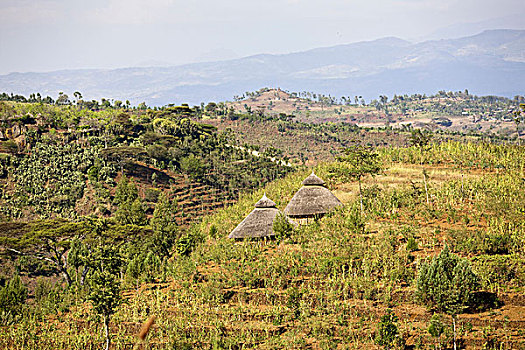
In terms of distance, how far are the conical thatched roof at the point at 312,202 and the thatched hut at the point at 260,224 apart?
37.6 inches

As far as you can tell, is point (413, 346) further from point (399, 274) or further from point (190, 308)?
point (190, 308)

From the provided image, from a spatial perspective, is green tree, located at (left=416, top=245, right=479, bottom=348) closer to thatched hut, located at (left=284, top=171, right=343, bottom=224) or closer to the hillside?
thatched hut, located at (left=284, top=171, right=343, bottom=224)

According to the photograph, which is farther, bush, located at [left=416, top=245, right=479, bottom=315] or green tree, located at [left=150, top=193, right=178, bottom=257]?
green tree, located at [left=150, top=193, right=178, bottom=257]

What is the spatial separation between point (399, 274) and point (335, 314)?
10.3 ft

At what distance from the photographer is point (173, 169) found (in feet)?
181

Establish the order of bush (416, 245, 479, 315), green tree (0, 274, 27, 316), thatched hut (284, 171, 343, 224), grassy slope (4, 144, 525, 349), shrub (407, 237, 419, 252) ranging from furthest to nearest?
thatched hut (284, 171, 343, 224) < green tree (0, 274, 27, 316) < shrub (407, 237, 419, 252) < grassy slope (4, 144, 525, 349) < bush (416, 245, 479, 315)

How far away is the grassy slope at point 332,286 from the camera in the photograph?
1342cm

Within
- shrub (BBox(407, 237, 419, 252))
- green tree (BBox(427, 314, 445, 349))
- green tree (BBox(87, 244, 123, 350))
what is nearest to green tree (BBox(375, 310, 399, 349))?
green tree (BBox(427, 314, 445, 349))

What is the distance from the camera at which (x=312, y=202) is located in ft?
85.3

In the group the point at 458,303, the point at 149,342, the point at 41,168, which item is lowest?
the point at 149,342

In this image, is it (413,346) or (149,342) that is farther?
(149,342)

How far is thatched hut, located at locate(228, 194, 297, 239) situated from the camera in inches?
941

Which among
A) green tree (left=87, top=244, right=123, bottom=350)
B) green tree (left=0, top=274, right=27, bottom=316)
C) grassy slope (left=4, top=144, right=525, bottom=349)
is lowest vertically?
green tree (left=0, top=274, right=27, bottom=316)

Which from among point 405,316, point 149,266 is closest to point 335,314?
point 405,316
